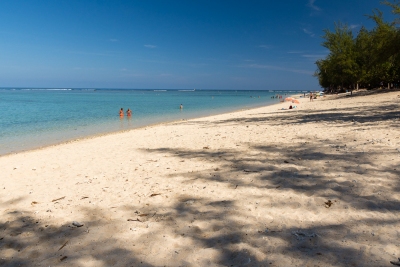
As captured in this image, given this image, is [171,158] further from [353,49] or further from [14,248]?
[353,49]

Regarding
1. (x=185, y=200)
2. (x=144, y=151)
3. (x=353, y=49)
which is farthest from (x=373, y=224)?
(x=353, y=49)

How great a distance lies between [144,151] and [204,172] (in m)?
3.69

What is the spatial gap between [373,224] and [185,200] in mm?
2799

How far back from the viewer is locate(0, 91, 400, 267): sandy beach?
126 inches

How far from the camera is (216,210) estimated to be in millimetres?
4305

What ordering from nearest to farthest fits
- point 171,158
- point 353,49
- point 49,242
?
point 49,242, point 171,158, point 353,49

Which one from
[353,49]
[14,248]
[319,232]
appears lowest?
[14,248]

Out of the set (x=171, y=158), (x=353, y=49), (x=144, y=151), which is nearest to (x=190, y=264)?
(x=171, y=158)

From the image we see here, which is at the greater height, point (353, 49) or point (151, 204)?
point (353, 49)

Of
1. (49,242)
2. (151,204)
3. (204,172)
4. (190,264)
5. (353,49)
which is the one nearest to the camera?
(190,264)

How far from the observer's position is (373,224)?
3.48 metres

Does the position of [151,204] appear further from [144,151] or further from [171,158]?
[144,151]

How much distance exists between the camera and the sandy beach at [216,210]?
319 cm

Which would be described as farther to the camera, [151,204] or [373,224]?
[151,204]
